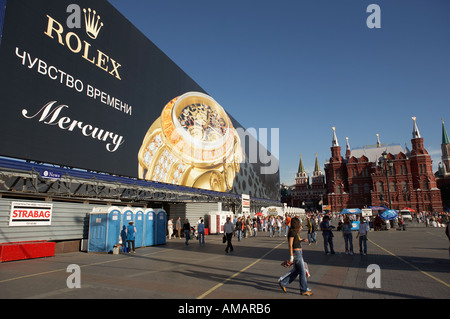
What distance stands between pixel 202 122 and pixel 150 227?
1957 centimetres

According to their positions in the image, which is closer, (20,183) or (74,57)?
(20,183)

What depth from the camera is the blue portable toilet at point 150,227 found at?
16.8m

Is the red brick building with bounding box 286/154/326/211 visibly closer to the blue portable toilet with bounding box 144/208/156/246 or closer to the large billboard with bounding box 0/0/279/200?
the large billboard with bounding box 0/0/279/200

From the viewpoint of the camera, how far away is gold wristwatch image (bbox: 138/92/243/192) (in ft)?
85.0

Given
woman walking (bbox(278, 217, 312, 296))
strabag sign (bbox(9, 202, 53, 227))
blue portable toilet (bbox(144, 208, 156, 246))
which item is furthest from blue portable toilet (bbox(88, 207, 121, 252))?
woman walking (bbox(278, 217, 312, 296))

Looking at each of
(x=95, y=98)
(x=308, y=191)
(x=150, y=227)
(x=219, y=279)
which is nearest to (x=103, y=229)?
(x=150, y=227)

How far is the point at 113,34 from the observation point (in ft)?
73.9

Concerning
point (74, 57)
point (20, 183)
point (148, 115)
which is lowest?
point (20, 183)

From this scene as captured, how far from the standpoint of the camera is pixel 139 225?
1617 cm

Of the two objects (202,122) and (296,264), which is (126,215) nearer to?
(296,264)

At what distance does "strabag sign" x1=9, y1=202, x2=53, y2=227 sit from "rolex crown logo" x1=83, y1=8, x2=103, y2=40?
13.3 metres
